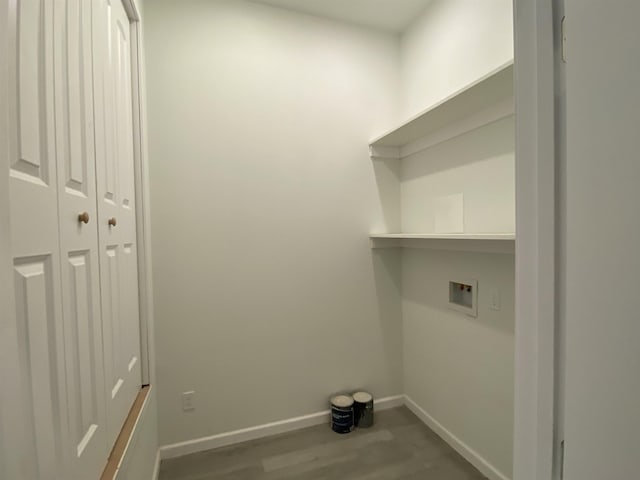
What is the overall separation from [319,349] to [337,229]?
2.86ft

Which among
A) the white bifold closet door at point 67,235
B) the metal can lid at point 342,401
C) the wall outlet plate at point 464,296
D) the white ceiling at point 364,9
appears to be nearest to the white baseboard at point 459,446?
the metal can lid at point 342,401

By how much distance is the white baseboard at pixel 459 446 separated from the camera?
63.5 inches

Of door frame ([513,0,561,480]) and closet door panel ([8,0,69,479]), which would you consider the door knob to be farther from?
door frame ([513,0,561,480])

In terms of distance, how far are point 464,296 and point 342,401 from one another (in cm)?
109

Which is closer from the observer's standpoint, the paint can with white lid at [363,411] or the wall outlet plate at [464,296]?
the wall outlet plate at [464,296]

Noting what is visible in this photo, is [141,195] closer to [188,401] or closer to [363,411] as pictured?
[188,401]

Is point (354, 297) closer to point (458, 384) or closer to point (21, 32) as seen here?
point (458, 384)

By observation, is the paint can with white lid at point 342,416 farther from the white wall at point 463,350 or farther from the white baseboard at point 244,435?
the white wall at point 463,350

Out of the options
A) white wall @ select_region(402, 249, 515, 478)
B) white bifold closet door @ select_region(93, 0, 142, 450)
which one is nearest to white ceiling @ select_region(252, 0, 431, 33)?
white bifold closet door @ select_region(93, 0, 142, 450)

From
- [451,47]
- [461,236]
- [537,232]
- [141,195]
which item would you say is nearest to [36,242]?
[537,232]

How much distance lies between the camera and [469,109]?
1621 mm

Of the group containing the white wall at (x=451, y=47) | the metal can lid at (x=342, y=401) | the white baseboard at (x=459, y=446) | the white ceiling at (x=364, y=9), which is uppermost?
the white ceiling at (x=364, y=9)

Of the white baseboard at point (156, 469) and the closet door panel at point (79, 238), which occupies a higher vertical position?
the closet door panel at point (79, 238)

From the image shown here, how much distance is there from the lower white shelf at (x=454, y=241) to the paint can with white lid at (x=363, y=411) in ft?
3.58
